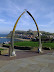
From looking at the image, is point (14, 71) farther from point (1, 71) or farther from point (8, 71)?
point (1, 71)

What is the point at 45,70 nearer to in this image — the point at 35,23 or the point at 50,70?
the point at 50,70

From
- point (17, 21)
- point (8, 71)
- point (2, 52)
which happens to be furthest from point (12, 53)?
point (8, 71)

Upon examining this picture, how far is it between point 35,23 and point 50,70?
36.6 feet

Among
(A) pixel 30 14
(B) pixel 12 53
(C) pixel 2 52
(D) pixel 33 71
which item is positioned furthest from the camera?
(A) pixel 30 14

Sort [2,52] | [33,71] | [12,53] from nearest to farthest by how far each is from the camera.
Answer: [33,71], [12,53], [2,52]

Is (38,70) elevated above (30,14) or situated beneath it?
situated beneath

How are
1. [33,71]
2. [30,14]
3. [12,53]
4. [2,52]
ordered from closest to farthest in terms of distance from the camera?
[33,71]
[12,53]
[2,52]
[30,14]

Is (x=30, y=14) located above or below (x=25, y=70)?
above

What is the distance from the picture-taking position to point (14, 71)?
30.2 ft

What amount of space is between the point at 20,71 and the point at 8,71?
1.04m

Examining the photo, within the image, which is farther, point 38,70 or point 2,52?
point 2,52

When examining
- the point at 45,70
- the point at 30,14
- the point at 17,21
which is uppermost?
the point at 30,14

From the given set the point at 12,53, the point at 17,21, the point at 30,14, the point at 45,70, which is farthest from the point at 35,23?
the point at 45,70

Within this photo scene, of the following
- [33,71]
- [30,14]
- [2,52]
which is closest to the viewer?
[33,71]
